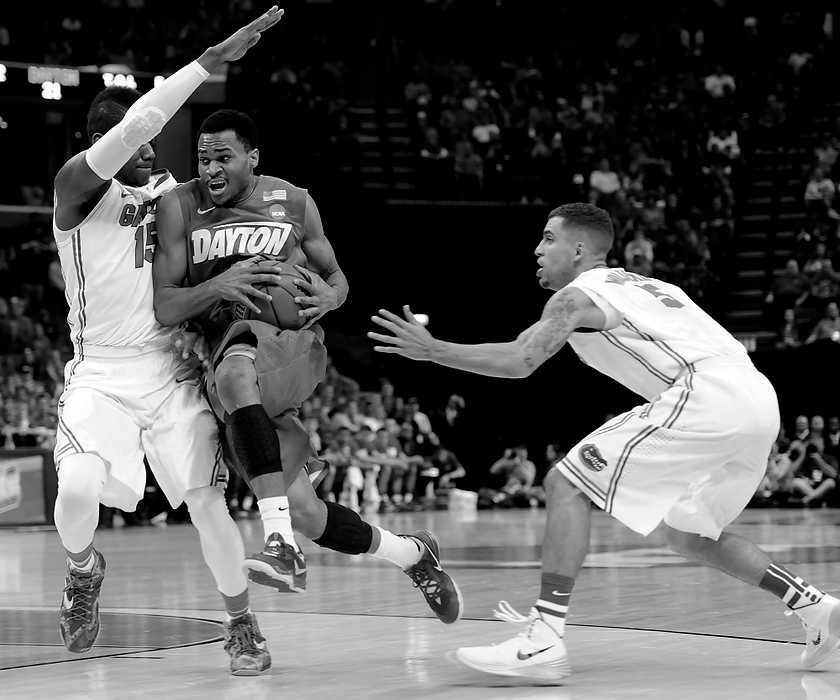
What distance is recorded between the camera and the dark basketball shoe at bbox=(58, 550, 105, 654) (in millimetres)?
4969

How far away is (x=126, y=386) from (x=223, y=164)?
34.9 inches

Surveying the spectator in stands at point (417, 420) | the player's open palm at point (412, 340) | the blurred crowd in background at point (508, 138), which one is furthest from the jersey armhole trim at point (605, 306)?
the spectator in stands at point (417, 420)

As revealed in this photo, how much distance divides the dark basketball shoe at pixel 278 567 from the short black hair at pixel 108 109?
1.73 meters

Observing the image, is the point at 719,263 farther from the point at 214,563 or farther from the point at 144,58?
the point at 214,563

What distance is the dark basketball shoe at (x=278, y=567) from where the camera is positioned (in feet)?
15.0

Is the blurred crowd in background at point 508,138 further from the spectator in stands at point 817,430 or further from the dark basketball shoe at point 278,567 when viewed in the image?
the dark basketball shoe at point 278,567

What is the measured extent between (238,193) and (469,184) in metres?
15.5

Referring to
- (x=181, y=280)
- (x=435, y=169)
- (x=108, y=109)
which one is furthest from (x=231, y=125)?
(x=435, y=169)

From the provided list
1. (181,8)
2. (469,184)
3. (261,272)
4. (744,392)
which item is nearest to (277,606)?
(261,272)

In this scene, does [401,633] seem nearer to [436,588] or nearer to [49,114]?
[436,588]

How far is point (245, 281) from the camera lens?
495 cm

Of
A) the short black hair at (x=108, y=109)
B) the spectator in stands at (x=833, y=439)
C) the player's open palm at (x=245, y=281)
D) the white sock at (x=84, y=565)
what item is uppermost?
the short black hair at (x=108, y=109)

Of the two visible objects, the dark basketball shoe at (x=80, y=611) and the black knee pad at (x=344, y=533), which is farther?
the black knee pad at (x=344, y=533)

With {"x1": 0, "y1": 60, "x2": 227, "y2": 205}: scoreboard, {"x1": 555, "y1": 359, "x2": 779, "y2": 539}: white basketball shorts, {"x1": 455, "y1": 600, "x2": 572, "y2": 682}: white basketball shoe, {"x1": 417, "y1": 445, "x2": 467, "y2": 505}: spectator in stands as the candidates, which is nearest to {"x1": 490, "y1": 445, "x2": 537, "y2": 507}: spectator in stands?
{"x1": 417, "y1": 445, "x2": 467, "y2": 505}: spectator in stands
